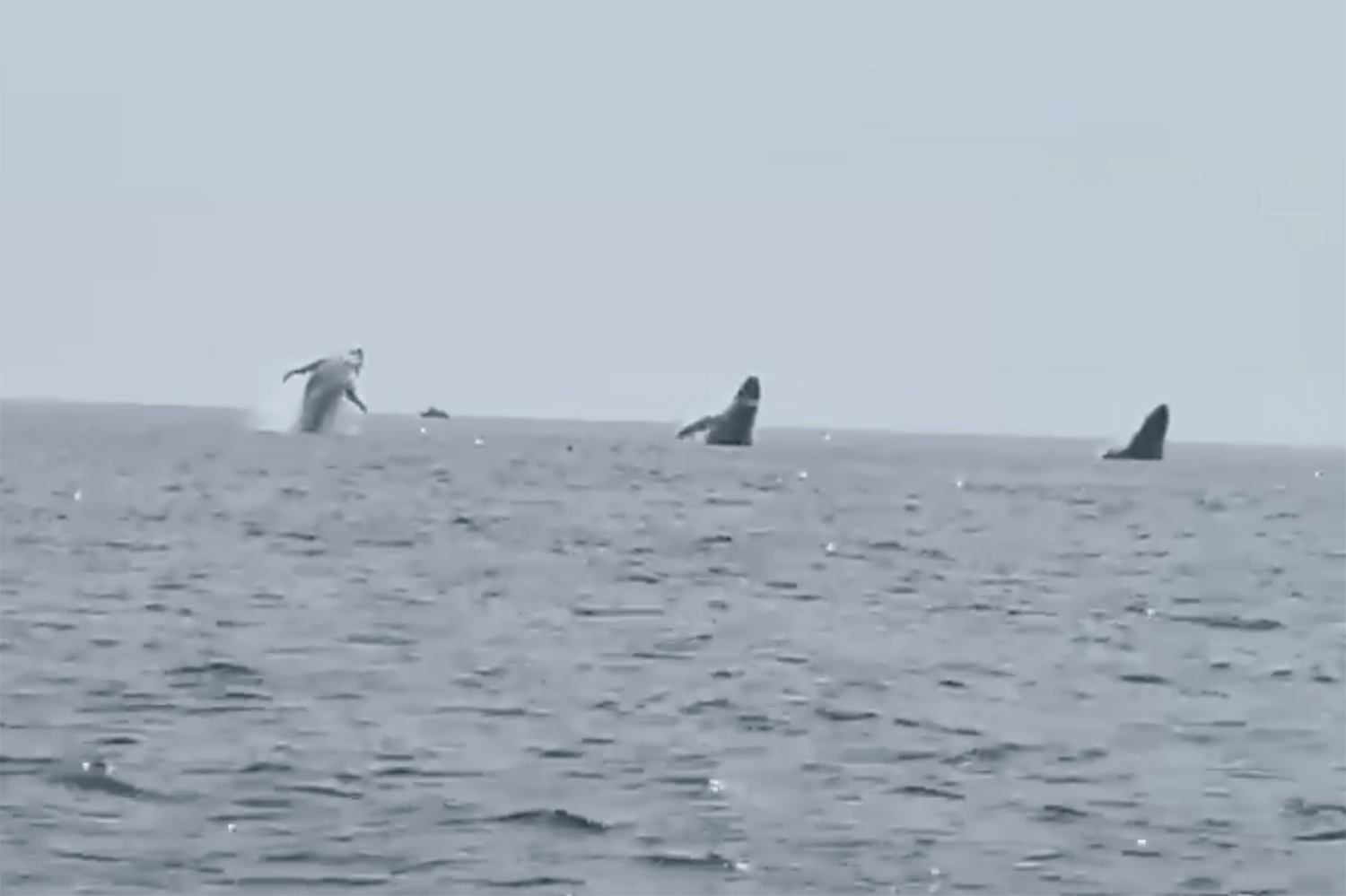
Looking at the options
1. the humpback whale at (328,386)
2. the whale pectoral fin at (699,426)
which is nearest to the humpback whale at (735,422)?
the whale pectoral fin at (699,426)

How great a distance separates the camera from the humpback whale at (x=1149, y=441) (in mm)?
129250

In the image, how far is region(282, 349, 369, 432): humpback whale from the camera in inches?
4006

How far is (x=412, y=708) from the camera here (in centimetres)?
2108

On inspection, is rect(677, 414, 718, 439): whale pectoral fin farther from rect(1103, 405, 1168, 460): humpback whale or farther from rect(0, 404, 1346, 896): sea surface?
rect(0, 404, 1346, 896): sea surface

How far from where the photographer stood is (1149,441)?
13788 cm

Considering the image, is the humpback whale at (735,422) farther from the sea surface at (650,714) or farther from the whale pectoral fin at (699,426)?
the sea surface at (650,714)

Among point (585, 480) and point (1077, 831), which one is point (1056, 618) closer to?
point (1077, 831)

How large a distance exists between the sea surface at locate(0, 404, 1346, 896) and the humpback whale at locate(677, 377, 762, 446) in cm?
7174

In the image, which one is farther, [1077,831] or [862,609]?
[862,609]

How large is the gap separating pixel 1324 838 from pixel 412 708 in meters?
7.89

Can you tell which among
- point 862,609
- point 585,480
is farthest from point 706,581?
point 585,480

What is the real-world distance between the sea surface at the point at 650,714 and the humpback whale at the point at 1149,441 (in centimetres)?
8022

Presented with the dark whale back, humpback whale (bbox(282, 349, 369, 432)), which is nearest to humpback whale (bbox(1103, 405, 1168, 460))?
the dark whale back

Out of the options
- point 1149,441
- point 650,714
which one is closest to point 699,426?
point 1149,441
